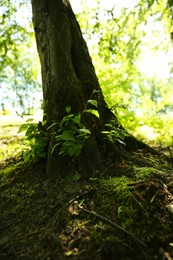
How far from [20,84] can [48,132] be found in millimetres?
23294

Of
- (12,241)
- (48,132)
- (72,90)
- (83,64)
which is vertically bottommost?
(12,241)

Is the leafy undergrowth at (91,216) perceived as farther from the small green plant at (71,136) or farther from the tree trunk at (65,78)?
the small green plant at (71,136)

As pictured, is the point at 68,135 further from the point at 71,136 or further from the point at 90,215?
the point at 90,215

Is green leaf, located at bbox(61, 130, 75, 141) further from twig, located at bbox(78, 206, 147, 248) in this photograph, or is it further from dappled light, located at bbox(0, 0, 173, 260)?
twig, located at bbox(78, 206, 147, 248)

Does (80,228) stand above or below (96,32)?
below

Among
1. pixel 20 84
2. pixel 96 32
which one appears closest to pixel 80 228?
pixel 96 32

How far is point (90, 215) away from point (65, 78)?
6.12ft

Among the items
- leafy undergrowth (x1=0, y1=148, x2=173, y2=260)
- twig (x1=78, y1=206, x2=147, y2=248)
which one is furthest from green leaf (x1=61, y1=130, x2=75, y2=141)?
twig (x1=78, y1=206, x2=147, y2=248)

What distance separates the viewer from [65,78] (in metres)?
3.41

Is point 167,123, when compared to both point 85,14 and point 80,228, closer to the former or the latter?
point 85,14

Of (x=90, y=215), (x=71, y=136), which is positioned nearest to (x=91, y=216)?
(x=90, y=215)

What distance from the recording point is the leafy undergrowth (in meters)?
2.03

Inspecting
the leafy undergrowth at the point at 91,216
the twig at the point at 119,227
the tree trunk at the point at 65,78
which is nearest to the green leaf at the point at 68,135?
the tree trunk at the point at 65,78

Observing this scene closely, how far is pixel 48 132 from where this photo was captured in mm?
3400
